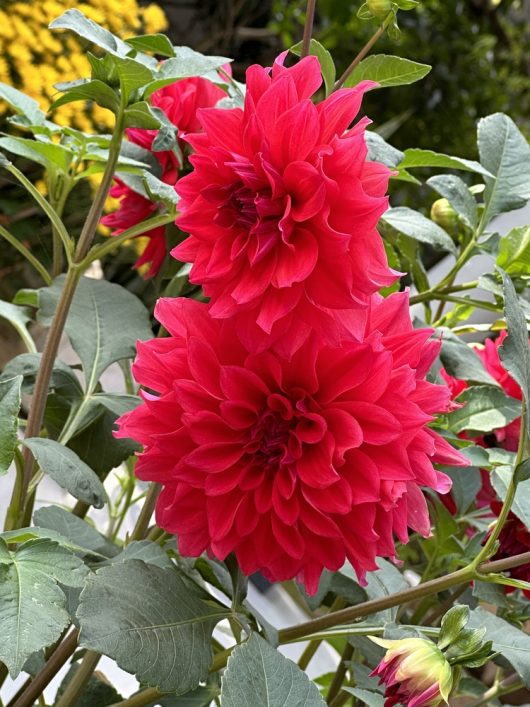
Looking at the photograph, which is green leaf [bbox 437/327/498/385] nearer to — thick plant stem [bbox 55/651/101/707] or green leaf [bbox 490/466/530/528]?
green leaf [bbox 490/466/530/528]

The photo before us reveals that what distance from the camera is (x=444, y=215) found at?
0.37 metres

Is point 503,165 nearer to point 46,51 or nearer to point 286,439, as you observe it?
point 286,439

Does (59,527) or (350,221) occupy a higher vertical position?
(350,221)

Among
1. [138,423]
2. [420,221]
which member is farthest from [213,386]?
[420,221]

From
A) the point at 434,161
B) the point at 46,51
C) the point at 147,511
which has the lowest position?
the point at 46,51

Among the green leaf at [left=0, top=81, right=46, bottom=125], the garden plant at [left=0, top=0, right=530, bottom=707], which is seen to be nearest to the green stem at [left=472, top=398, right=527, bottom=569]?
the garden plant at [left=0, top=0, right=530, bottom=707]

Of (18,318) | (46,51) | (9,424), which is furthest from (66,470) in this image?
(46,51)

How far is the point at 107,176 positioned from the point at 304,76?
0.25ft

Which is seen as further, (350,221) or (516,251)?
(516,251)

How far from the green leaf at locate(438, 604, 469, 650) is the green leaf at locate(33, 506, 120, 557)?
4.8 inches

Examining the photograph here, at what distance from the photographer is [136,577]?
0.23m

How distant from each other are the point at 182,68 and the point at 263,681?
166 mm

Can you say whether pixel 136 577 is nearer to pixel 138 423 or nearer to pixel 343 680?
pixel 138 423

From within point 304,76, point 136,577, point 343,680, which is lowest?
point 343,680
